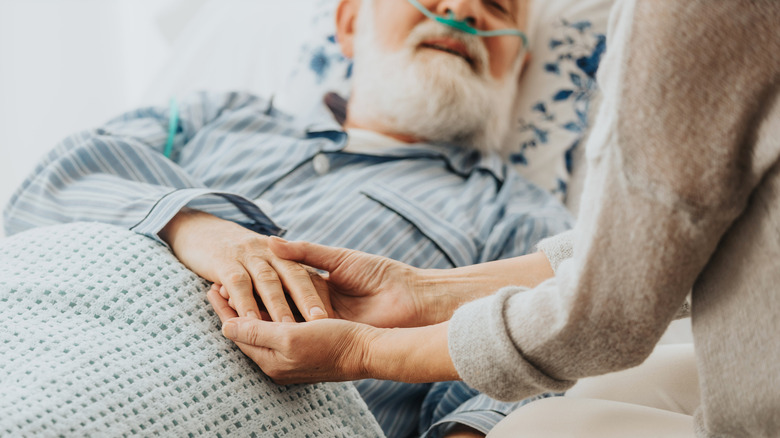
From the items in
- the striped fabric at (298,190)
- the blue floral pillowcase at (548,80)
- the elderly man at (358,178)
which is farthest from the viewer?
the blue floral pillowcase at (548,80)

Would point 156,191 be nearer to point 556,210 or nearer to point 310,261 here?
point 310,261

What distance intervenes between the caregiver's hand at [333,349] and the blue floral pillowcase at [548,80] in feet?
2.76

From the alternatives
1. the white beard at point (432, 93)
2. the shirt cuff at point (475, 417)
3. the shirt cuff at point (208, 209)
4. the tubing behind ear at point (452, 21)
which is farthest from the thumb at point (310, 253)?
the tubing behind ear at point (452, 21)

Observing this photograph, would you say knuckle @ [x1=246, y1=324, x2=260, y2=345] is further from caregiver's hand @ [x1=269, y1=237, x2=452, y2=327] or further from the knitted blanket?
caregiver's hand @ [x1=269, y1=237, x2=452, y2=327]

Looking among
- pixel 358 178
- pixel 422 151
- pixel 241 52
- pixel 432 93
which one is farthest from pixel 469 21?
pixel 241 52

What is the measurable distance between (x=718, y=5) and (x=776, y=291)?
20 cm

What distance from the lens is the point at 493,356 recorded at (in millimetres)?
566

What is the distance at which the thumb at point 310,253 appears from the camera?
84cm

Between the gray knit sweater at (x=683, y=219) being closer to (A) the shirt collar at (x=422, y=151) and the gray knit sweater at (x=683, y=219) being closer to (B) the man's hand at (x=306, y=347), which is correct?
(B) the man's hand at (x=306, y=347)

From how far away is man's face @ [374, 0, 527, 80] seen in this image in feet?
4.49

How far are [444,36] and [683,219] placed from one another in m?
0.98

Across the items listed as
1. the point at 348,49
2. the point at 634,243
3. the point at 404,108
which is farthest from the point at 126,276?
the point at 348,49

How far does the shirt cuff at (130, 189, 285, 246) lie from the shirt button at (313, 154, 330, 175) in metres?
0.25

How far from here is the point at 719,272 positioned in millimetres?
514
